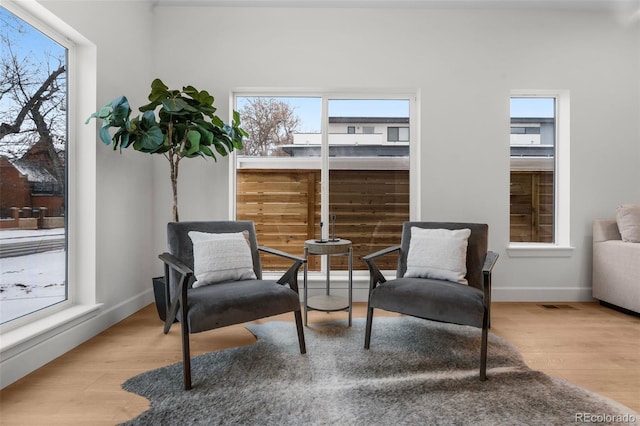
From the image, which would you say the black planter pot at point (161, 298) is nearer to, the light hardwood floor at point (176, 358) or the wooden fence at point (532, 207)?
the light hardwood floor at point (176, 358)

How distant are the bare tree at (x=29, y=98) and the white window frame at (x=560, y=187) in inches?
147

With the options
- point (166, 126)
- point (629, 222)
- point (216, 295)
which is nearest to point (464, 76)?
point (629, 222)

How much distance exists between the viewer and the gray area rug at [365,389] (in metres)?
1.47

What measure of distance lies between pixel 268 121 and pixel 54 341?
2437 mm

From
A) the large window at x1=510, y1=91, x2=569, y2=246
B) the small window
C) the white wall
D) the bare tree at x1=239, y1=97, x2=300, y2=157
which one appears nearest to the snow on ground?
the white wall

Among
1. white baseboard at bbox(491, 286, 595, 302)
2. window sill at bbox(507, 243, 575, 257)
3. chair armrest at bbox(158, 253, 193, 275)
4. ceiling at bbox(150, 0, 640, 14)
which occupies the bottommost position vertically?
white baseboard at bbox(491, 286, 595, 302)

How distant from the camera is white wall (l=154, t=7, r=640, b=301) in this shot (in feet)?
10.5

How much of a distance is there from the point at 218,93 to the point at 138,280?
1.89 m

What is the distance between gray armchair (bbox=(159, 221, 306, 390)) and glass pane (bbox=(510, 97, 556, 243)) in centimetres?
256

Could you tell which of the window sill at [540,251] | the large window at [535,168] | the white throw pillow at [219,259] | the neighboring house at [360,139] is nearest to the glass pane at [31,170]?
the white throw pillow at [219,259]

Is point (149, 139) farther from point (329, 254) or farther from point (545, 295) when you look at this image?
point (545, 295)

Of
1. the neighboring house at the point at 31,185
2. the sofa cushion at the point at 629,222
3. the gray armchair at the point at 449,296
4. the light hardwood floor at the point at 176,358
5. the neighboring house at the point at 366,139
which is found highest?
the neighboring house at the point at 366,139

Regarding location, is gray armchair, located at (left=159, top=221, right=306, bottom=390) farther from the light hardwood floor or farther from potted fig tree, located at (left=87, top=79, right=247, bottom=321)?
potted fig tree, located at (left=87, top=79, right=247, bottom=321)

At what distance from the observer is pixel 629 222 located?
115 inches
